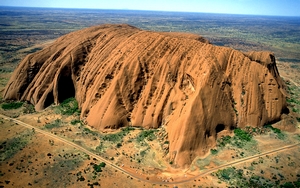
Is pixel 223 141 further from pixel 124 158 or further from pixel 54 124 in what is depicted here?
pixel 54 124

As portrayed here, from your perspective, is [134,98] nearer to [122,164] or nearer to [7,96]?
[122,164]

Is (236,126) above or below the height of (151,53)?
below

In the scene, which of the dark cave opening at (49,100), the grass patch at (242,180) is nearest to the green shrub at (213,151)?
the grass patch at (242,180)

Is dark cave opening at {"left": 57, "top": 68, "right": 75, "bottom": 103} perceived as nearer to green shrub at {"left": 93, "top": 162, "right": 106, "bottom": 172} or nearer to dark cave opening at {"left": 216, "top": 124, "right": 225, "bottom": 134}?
green shrub at {"left": 93, "top": 162, "right": 106, "bottom": 172}

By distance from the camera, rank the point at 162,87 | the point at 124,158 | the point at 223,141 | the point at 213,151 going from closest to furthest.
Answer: the point at 124,158 < the point at 213,151 < the point at 223,141 < the point at 162,87

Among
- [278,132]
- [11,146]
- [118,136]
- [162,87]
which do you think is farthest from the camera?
[162,87]

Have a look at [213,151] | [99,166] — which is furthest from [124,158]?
[213,151]

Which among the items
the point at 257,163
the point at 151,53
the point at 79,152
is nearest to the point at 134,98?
the point at 151,53
